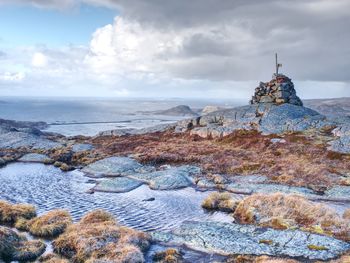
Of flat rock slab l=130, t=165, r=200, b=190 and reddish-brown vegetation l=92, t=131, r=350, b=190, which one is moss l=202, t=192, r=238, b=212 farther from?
reddish-brown vegetation l=92, t=131, r=350, b=190

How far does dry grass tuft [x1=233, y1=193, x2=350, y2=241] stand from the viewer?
102 ft

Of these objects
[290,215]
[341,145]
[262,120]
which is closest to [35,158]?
[262,120]

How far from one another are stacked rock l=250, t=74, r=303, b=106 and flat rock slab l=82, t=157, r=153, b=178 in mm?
39833

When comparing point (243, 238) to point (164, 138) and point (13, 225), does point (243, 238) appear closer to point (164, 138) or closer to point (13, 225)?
point (13, 225)

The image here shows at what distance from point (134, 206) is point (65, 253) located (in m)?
13.8

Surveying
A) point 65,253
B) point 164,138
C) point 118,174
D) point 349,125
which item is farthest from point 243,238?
point 164,138

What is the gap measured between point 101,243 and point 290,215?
17493 mm

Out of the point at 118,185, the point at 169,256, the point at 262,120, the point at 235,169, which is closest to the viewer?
the point at 169,256

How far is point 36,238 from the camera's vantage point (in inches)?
1195

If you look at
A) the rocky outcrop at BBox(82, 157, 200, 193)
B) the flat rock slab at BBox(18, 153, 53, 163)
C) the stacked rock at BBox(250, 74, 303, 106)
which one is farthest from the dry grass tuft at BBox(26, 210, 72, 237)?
the stacked rock at BBox(250, 74, 303, 106)

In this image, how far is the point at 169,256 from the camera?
25719mm

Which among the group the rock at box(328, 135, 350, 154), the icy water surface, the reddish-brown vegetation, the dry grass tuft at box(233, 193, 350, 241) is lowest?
the icy water surface

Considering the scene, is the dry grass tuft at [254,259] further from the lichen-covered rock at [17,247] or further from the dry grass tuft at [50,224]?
the dry grass tuft at [50,224]

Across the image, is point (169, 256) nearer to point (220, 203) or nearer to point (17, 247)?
point (17, 247)
